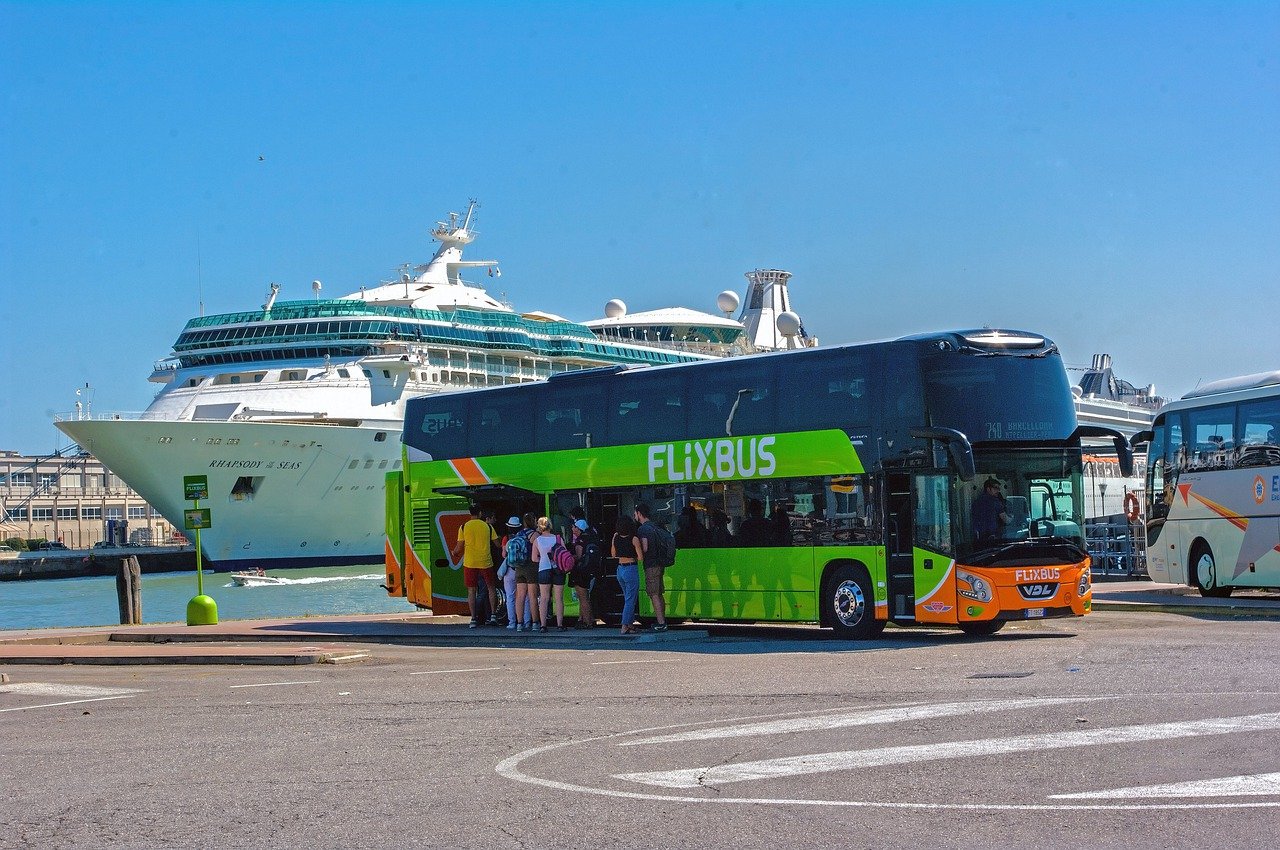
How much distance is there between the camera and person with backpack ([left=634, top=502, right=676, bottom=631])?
59.1 feet

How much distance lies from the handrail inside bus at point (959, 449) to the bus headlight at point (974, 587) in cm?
106

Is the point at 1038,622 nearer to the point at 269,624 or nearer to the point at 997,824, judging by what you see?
the point at 269,624

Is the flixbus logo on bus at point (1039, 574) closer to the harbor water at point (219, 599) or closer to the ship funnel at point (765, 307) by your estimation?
the harbor water at point (219, 599)

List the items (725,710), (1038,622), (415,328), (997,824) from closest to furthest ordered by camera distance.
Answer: (997,824)
(725,710)
(1038,622)
(415,328)

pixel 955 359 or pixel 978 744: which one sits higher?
pixel 955 359

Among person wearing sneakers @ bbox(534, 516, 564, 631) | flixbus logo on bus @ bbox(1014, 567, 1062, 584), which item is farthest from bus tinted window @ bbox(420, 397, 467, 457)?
flixbus logo on bus @ bbox(1014, 567, 1062, 584)

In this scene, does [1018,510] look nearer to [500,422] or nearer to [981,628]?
[981,628]

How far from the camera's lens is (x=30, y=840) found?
6297mm

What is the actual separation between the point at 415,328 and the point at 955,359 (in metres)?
48.2

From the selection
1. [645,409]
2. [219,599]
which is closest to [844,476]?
[645,409]

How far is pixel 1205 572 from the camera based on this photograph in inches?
910

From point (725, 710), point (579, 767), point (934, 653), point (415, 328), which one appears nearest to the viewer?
point (579, 767)

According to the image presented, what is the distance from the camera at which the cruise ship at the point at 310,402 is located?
5425 centimetres

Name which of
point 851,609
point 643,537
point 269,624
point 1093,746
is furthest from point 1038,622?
point 1093,746
